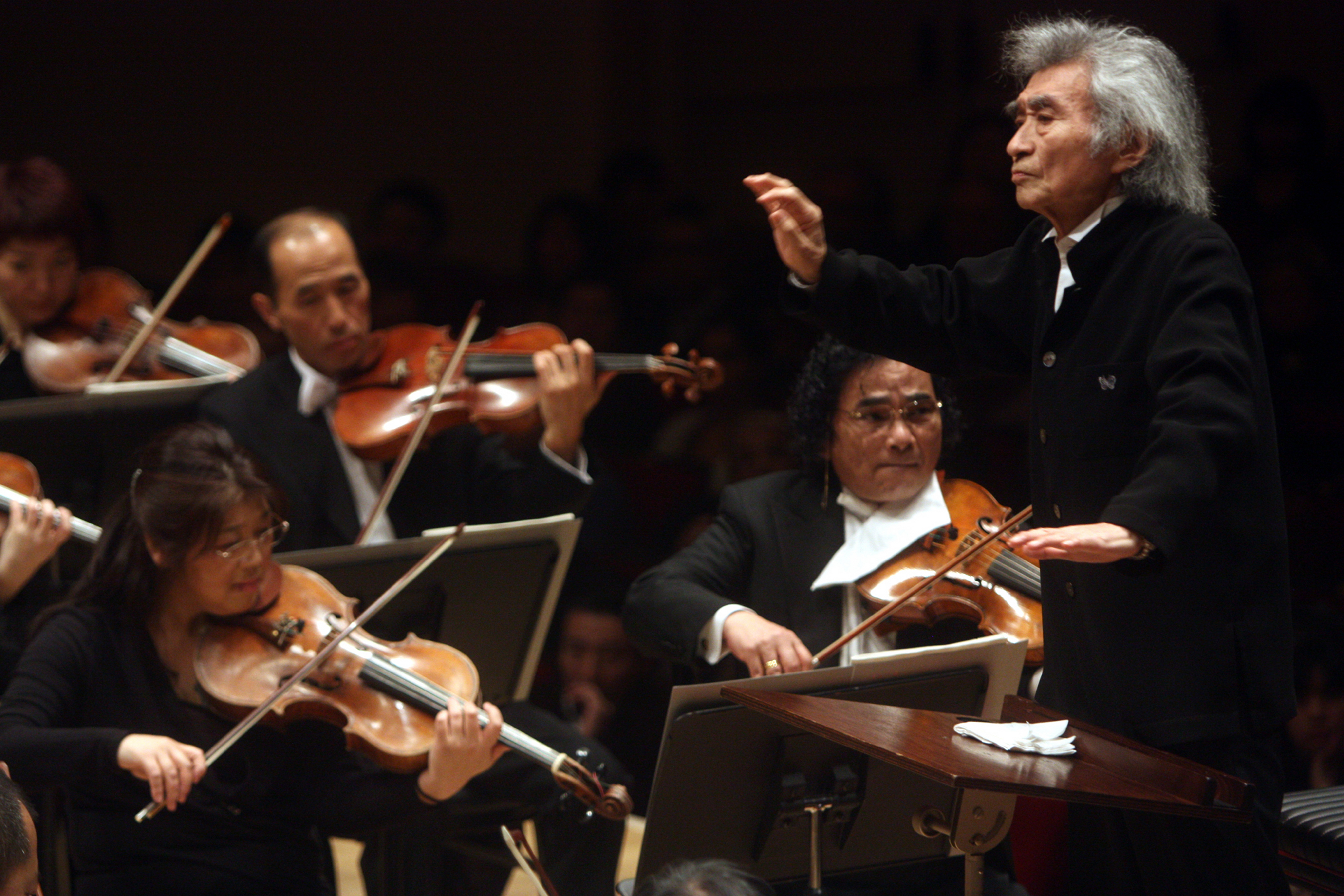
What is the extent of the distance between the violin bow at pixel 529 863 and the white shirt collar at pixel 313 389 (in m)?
1.10

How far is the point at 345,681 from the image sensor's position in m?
2.12

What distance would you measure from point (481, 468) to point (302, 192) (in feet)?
8.58

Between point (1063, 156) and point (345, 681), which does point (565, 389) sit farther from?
point (1063, 156)

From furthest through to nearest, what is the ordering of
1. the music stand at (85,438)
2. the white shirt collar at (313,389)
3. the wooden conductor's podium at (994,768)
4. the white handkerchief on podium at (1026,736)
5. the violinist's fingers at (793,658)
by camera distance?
the white shirt collar at (313,389)
the music stand at (85,438)
the violinist's fingers at (793,658)
the white handkerchief on podium at (1026,736)
the wooden conductor's podium at (994,768)

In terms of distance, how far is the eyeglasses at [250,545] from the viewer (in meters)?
2.11

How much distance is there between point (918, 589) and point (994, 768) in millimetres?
617

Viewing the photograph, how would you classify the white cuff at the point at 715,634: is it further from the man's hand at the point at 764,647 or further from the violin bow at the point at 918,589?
the violin bow at the point at 918,589

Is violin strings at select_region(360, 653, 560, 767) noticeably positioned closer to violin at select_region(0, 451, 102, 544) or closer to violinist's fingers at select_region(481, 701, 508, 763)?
violinist's fingers at select_region(481, 701, 508, 763)

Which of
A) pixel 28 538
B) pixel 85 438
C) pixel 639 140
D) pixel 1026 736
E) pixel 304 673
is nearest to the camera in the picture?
pixel 1026 736

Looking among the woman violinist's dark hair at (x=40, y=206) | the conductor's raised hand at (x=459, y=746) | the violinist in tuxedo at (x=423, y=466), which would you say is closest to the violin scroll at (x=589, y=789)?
the conductor's raised hand at (x=459, y=746)

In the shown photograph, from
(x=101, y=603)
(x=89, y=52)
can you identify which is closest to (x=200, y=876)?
(x=101, y=603)

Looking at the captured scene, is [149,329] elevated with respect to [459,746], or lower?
elevated

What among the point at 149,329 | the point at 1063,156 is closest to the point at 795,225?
the point at 1063,156

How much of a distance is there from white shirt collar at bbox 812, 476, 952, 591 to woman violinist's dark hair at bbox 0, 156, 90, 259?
1.70m
